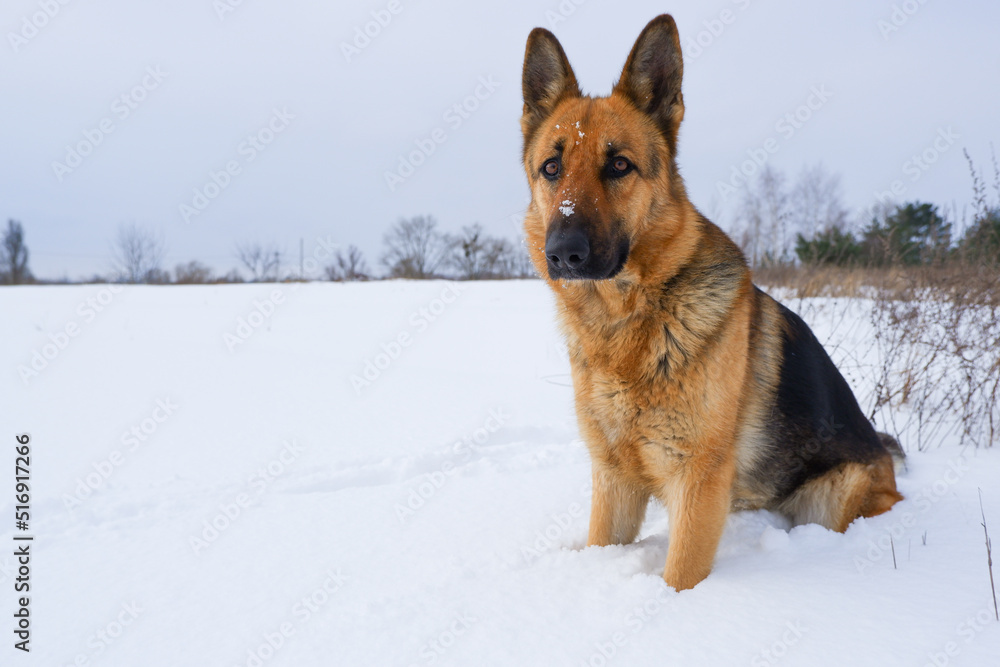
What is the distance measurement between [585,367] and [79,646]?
2.21 meters

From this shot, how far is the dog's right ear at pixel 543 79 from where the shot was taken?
258cm

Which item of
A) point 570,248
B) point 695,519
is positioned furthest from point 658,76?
point 695,519

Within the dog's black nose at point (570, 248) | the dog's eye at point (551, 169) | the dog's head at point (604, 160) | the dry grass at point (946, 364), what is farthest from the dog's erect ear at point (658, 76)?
the dry grass at point (946, 364)

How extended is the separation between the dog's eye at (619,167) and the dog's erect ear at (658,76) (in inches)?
14.2

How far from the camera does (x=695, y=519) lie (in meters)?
2.05

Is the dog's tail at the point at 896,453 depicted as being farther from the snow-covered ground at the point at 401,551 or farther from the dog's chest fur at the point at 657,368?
the dog's chest fur at the point at 657,368

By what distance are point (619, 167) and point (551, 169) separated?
32 centimetres

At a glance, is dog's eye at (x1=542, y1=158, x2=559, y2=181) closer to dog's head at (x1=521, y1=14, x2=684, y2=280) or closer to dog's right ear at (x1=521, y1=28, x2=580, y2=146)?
dog's head at (x1=521, y1=14, x2=684, y2=280)

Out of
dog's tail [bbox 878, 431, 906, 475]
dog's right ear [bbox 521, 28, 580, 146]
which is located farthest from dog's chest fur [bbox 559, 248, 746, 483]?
dog's tail [bbox 878, 431, 906, 475]

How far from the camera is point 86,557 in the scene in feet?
7.94

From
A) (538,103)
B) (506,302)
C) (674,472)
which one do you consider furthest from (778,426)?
(506,302)

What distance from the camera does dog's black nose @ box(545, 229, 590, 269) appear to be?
1.96 meters

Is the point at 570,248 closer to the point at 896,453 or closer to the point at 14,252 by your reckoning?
the point at 896,453

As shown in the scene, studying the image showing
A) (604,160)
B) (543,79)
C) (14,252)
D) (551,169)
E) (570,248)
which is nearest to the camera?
(570,248)
